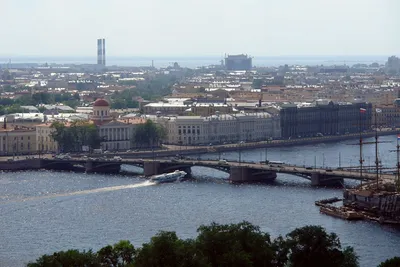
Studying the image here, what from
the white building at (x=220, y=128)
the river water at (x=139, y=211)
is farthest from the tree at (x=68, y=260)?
the white building at (x=220, y=128)

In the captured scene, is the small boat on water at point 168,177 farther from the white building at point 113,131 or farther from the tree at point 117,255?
the tree at point 117,255

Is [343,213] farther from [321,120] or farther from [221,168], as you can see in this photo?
[321,120]

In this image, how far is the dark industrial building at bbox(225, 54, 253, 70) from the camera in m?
129

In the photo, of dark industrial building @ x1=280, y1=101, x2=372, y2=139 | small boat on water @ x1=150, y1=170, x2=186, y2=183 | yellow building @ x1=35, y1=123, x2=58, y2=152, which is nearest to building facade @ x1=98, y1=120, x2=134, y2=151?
yellow building @ x1=35, y1=123, x2=58, y2=152

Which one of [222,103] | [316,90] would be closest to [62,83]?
[316,90]

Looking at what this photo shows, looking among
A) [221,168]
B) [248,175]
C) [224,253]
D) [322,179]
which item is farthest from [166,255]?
Result: [221,168]

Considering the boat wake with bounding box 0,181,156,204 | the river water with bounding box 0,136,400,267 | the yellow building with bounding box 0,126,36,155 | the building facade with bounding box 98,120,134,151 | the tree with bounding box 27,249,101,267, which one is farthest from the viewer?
the building facade with bounding box 98,120,134,151

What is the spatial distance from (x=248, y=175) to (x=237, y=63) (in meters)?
92.0

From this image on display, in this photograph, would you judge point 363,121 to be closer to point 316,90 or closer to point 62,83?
point 316,90

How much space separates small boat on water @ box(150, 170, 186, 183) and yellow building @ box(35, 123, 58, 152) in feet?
30.9

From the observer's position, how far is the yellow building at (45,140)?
47656mm

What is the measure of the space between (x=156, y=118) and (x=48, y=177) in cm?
1486

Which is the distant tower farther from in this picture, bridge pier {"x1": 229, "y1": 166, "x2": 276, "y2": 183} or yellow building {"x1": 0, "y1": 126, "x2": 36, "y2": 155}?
bridge pier {"x1": 229, "y1": 166, "x2": 276, "y2": 183}

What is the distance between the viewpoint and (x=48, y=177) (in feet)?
130
